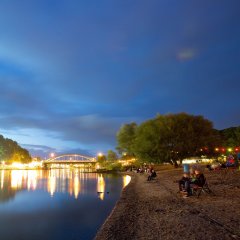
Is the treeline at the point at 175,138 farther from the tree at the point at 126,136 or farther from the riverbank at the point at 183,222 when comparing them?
the riverbank at the point at 183,222

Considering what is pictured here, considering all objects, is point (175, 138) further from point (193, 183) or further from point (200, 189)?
point (200, 189)

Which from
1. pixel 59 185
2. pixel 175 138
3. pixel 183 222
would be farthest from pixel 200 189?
pixel 175 138

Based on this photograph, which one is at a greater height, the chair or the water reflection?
the water reflection

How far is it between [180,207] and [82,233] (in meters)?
5.95

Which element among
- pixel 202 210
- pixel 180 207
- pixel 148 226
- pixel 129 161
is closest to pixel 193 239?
pixel 148 226

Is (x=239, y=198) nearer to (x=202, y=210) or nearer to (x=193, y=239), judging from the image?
(x=202, y=210)

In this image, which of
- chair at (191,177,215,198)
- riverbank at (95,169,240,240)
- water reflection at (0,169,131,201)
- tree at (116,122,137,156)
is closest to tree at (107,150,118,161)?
tree at (116,122,137,156)

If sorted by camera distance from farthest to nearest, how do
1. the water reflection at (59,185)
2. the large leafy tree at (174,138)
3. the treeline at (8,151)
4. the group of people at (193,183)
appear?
1. the treeline at (8,151)
2. the large leafy tree at (174,138)
3. the water reflection at (59,185)
4. the group of people at (193,183)

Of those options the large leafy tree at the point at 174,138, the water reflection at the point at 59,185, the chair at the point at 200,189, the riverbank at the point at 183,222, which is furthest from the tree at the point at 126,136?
the riverbank at the point at 183,222

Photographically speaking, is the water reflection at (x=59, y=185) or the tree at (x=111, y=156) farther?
the tree at (x=111, y=156)

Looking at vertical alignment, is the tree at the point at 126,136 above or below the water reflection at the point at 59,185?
above

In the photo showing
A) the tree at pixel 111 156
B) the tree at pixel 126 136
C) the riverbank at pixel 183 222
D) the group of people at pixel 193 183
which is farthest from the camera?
the tree at pixel 111 156

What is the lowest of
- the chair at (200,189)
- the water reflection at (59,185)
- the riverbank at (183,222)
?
the riverbank at (183,222)

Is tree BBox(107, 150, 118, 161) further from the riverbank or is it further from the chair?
the riverbank
